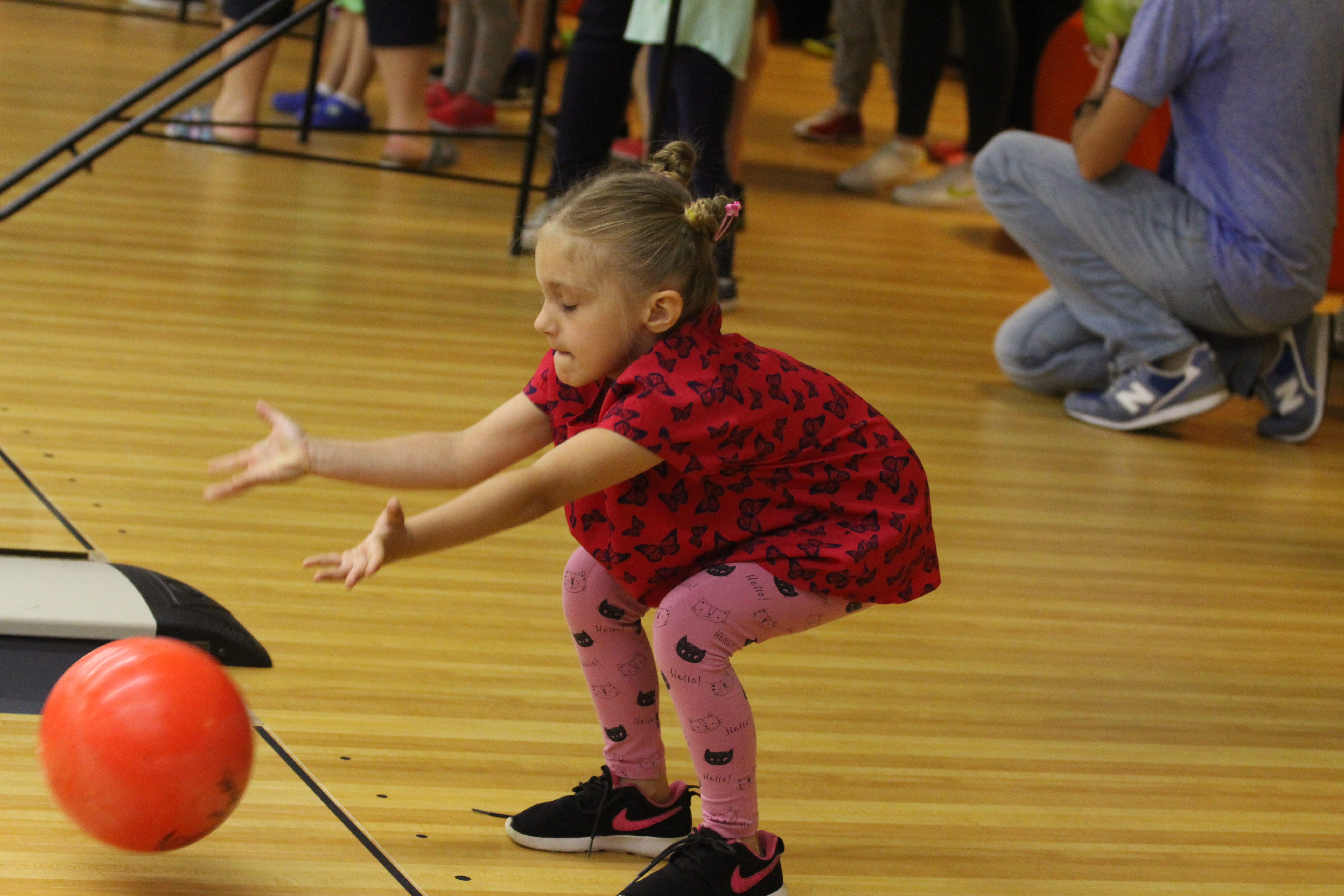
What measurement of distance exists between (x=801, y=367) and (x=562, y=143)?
1.96 m

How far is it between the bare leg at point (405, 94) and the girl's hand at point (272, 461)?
2.64 meters

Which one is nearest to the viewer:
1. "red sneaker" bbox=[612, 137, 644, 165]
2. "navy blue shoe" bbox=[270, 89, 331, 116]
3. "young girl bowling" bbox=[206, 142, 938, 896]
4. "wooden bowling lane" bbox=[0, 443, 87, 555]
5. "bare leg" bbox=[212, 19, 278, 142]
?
"young girl bowling" bbox=[206, 142, 938, 896]

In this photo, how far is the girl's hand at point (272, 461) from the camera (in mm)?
1051

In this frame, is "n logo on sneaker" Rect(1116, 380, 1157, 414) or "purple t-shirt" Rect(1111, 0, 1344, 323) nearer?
"purple t-shirt" Rect(1111, 0, 1344, 323)

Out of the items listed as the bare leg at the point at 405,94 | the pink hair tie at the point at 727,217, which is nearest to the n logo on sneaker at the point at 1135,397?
the pink hair tie at the point at 727,217

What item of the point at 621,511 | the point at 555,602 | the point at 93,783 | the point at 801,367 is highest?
the point at 801,367

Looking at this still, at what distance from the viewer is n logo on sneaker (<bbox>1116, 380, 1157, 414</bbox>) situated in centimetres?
263

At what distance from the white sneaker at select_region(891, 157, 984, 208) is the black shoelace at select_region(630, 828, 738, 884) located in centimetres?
331

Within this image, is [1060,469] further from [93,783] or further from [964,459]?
[93,783]

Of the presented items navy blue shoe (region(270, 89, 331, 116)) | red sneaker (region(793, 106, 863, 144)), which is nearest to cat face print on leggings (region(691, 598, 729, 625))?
navy blue shoe (region(270, 89, 331, 116))

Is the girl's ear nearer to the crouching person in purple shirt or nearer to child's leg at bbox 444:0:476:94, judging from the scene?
the crouching person in purple shirt

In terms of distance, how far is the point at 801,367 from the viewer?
1.21 meters

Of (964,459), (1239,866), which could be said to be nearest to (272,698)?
(1239,866)

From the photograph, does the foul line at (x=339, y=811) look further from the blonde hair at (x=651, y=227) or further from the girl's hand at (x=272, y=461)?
the blonde hair at (x=651, y=227)
